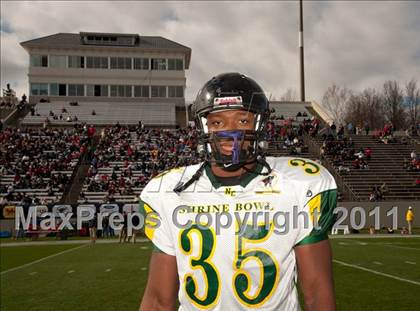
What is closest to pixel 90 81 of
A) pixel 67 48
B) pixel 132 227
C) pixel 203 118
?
pixel 67 48

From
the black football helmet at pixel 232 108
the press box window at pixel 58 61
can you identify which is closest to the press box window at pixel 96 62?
the press box window at pixel 58 61

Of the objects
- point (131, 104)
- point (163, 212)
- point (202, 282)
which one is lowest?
point (202, 282)

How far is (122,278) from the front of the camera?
10.3 meters

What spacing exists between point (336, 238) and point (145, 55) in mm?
34434

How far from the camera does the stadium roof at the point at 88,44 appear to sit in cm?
4816

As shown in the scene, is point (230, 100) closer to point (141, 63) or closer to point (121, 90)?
point (121, 90)

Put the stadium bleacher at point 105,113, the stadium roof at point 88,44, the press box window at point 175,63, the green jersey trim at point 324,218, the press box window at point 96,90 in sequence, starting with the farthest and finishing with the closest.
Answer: the press box window at point 175,63 → the stadium roof at point 88,44 → the press box window at point 96,90 → the stadium bleacher at point 105,113 → the green jersey trim at point 324,218

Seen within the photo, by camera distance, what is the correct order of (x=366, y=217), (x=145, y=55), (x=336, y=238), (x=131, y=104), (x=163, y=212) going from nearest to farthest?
(x=163, y=212)
(x=336, y=238)
(x=366, y=217)
(x=131, y=104)
(x=145, y=55)

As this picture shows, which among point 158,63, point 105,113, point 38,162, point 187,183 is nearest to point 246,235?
point 187,183

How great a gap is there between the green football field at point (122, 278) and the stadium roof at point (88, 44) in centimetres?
3458

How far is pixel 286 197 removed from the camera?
2.40 meters

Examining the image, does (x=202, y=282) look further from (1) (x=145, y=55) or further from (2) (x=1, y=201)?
(1) (x=145, y=55)

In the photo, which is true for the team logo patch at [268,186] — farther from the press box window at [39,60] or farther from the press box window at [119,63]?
the press box window at [39,60]

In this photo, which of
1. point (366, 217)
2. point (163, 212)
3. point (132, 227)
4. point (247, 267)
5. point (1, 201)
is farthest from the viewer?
point (1, 201)
